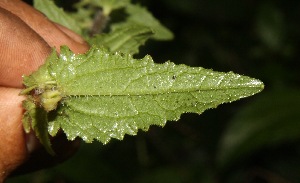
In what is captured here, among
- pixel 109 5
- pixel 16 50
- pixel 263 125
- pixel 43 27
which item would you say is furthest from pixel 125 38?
Result: pixel 263 125

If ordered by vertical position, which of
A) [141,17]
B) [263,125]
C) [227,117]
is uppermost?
[141,17]

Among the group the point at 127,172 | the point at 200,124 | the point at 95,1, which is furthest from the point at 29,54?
the point at 200,124

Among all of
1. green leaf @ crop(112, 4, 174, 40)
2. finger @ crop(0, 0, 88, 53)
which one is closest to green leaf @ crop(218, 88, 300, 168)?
green leaf @ crop(112, 4, 174, 40)

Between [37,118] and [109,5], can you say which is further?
[109,5]

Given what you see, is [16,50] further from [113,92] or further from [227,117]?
[227,117]

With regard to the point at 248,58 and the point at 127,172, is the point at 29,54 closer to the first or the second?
the point at 127,172

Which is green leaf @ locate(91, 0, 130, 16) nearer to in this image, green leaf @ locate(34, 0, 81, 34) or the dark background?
green leaf @ locate(34, 0, 81, 34)

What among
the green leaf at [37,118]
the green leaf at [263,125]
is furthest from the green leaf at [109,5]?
the green leaf at [263,125]
